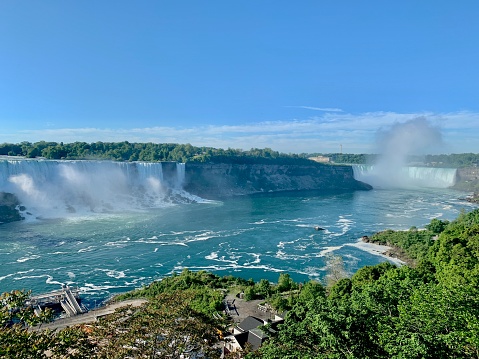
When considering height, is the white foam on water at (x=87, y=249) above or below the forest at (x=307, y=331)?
below

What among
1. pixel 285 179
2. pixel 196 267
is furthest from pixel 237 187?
pixel 196 267

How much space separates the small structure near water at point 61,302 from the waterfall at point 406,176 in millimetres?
79328

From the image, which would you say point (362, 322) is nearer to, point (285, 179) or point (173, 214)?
point (173, 214)

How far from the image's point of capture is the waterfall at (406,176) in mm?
81250

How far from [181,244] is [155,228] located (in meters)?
6.21

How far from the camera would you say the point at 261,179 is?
240 feet

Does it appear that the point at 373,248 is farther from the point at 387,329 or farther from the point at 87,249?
the point at 87,249

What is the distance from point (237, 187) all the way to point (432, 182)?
49.8 m

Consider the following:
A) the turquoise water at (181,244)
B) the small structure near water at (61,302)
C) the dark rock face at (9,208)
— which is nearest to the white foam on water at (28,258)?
the turquoise water at (181,244)

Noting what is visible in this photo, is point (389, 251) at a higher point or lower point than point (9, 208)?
lower

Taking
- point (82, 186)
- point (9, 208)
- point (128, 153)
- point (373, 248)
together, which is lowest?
point (373, 248)

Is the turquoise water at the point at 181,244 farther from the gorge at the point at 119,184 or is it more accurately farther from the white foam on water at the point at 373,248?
the gorge at the point at 119,184

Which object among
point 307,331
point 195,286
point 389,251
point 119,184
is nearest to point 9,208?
point 119,184

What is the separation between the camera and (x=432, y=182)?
83.6m
